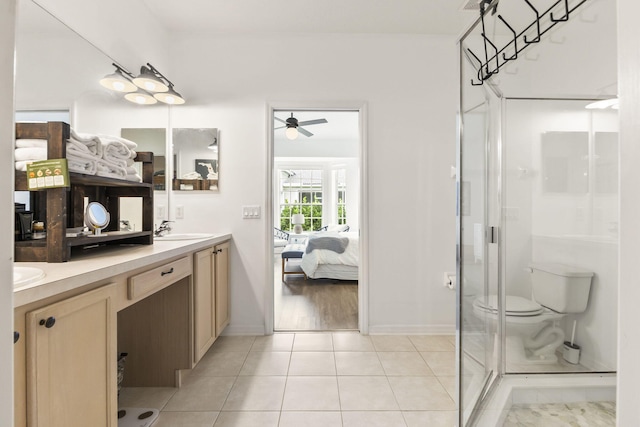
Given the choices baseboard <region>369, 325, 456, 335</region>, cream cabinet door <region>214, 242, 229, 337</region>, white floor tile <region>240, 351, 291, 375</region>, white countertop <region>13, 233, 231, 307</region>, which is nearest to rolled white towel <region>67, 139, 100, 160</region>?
white countertop <region>13, 233, 231, 307</region>

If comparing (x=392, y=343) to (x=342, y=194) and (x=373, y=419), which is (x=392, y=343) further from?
(x=342, y=194)

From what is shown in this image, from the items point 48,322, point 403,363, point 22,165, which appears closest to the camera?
point 48,322

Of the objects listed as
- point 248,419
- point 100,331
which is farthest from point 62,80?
point 248,419

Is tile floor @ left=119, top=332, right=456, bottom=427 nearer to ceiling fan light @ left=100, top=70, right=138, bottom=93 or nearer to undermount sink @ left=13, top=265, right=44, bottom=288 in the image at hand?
undermount sink @ left=13, top=265, right=44, bottom=288

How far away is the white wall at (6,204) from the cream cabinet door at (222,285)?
5.88 ft

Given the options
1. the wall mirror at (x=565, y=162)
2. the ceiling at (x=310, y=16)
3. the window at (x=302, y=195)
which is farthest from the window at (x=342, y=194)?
the wall mirror at (x=565, y=162)

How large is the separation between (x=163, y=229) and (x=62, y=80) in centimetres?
116

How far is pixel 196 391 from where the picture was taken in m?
1.68

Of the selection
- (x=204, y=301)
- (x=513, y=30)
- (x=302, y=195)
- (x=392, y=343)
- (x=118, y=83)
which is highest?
(x=118, y=83)

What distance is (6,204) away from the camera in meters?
0.39

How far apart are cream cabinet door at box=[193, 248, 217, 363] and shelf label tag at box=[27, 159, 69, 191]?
0.85 metres

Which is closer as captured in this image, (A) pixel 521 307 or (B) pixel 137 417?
(B) pixel 137 417

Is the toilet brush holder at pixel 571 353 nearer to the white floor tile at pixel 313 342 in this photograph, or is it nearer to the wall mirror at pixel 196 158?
the white floor tile at pixel 313 342

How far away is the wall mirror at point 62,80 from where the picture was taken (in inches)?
49.9
